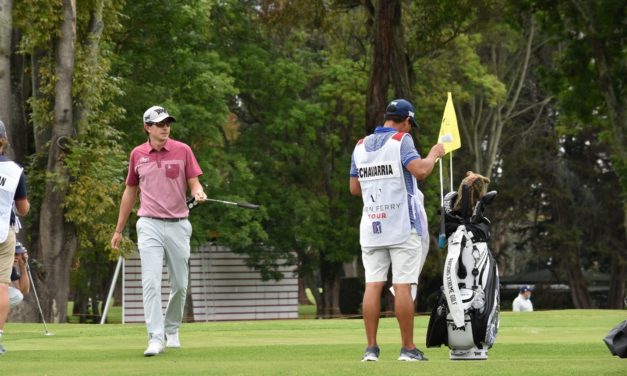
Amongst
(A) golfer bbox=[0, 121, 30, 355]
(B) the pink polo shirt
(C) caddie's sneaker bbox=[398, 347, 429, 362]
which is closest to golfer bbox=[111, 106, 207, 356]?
(B) the pink polo shirt

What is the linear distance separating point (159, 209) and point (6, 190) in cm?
130

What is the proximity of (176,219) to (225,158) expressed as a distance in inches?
1261

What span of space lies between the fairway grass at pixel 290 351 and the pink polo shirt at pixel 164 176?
1.24 metres

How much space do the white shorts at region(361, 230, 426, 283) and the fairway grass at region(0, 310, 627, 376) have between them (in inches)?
25.9

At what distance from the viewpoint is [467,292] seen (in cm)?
1092

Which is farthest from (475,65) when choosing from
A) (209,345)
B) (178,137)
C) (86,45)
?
(209,345)

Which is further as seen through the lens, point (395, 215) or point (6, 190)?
point (6, 190)

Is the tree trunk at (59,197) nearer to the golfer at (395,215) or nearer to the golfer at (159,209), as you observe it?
the golfer at (159,209)

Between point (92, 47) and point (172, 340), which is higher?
point (92, 47)

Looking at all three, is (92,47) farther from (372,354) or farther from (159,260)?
(372,354)

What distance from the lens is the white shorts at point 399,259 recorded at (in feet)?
35.4

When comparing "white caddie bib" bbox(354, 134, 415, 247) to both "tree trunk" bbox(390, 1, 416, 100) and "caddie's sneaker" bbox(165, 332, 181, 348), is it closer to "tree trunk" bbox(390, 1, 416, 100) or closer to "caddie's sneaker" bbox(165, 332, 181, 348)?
"caddie's sneaker" bbox(165, 332, 181, 348)

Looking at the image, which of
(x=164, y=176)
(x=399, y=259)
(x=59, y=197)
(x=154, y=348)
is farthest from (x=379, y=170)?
(x=59, y=197)

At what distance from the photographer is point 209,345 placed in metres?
14.2
